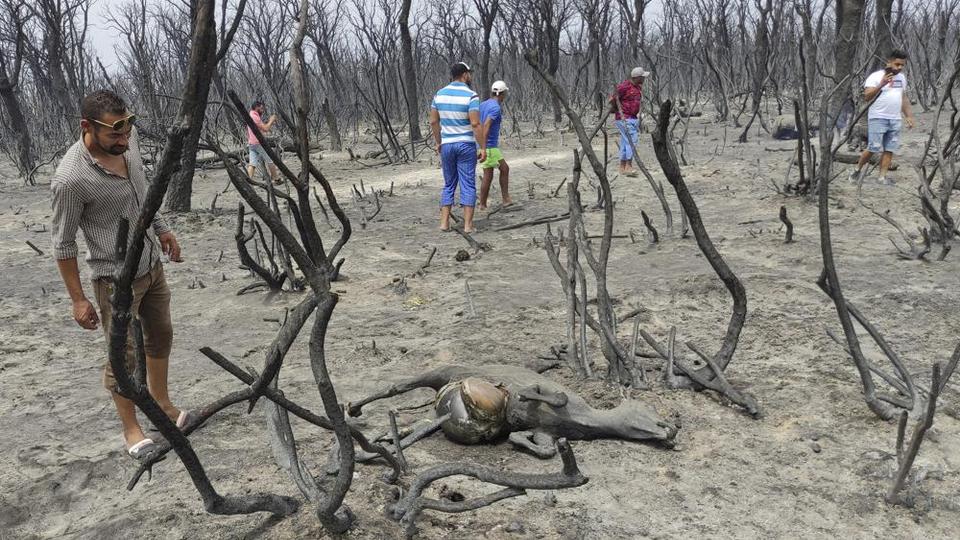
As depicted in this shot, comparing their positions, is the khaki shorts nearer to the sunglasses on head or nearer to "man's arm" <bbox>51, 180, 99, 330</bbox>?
"man's arm" <bbox>51, 180, 99, 330</bbox>

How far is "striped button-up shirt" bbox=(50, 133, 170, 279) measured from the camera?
240 cm

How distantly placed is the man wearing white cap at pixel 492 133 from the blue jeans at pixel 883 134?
135 inches

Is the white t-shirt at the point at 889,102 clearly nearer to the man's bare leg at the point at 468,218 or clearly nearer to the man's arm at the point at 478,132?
the man's arm at the point at 478,132

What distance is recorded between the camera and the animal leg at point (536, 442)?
2436 millimetres

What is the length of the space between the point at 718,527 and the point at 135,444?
209 centimetres

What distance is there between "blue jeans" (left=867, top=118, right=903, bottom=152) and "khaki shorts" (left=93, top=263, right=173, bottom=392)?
20.8 ft

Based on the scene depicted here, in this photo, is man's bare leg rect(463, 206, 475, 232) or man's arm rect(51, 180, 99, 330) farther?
man's bare leg rect(463, 206, 475, 232)

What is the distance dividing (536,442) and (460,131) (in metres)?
3.88

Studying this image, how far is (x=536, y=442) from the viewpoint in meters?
2.52

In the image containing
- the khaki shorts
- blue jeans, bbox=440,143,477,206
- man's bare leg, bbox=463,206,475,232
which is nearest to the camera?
the khaki shorts

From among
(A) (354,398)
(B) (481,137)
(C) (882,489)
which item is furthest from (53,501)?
(B) (481,137)

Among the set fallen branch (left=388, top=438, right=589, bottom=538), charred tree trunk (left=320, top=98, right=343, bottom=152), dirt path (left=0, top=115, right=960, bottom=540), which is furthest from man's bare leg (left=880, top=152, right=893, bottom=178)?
charred tree trunk (left=320, top=98, right=343, bottom=152)

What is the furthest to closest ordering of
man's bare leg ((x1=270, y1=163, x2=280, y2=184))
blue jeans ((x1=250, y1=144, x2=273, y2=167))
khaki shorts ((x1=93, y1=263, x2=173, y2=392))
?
man's bare leg ((x1=270, y1=163, x2=280, y2=184)), blue jeans ((x1=250, y1=144, x2=273, y2=167)), khaki shorts ((x1=93, y1=263, x2=173, y2=392))

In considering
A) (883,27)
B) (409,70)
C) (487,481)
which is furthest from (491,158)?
(409,70)
